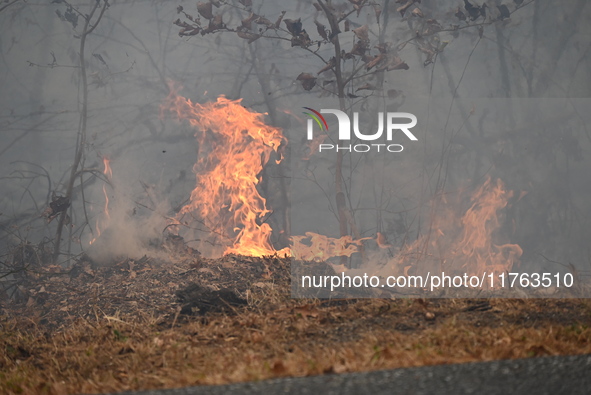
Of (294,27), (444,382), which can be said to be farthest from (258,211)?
(444,382)

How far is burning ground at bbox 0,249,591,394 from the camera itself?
4.05 meters

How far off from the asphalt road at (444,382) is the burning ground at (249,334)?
0.55ft

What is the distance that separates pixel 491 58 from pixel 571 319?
18.8ft

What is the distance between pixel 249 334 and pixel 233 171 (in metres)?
4.11

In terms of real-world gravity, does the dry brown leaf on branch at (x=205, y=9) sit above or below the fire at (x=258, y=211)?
above

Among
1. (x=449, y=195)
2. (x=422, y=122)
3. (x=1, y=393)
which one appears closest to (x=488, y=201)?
(x=449, y=195)

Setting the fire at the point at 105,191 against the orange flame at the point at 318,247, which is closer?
the orange flame at the point at 318,247

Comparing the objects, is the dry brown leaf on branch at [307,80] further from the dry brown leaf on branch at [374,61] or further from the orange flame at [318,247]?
the orange flame at [318,247]

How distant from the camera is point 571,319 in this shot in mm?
5262

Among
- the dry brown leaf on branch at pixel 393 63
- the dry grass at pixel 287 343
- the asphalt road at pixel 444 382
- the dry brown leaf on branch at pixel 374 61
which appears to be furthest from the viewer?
the dry brown leaf on branch at pixel 393 63

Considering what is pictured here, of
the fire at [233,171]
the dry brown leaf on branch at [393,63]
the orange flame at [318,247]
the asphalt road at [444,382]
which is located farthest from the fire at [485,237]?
the asphalt road at [444,382]

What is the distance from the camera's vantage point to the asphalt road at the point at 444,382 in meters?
3.44

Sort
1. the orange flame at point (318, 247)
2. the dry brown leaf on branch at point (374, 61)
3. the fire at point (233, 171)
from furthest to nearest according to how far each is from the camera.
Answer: the fire at point (233, 171), the dry brown leaf on branch at point (374, 61), the orange flame at point (318, 247)

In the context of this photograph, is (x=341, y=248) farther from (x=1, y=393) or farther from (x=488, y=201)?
(x=1, y=393)
